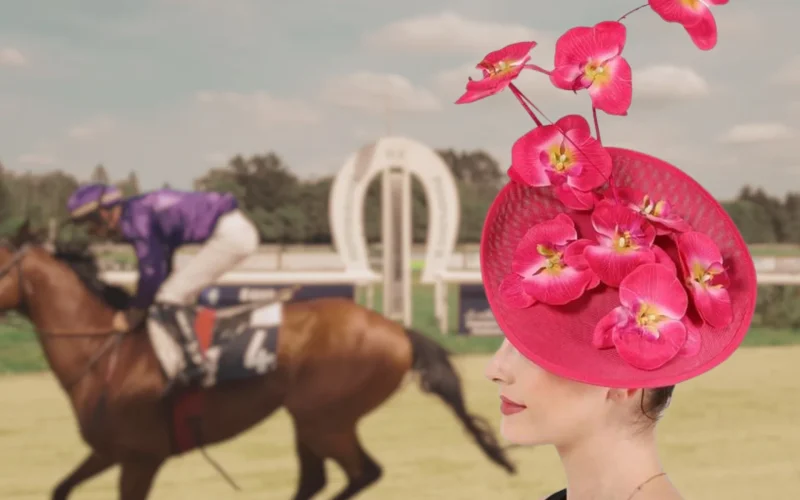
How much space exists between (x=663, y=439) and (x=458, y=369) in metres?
1.94

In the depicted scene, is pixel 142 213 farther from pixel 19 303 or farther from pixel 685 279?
→ pixel 685 279

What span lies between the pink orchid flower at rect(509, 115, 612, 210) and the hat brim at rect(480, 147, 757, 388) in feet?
0.16

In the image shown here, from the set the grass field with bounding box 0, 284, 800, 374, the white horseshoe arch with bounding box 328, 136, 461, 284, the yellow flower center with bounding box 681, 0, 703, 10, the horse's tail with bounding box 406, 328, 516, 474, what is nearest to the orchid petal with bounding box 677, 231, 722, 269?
the yellow flower center with bounding box 681, 0, 703, 10

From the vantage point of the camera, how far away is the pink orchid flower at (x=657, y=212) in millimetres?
774

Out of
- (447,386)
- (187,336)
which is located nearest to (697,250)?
(447,386)

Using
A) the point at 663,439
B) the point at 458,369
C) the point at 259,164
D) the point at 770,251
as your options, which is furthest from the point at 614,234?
the point at 770,251

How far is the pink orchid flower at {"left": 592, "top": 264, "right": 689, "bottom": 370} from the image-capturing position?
2.43 feet

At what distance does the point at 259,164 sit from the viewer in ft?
20.6

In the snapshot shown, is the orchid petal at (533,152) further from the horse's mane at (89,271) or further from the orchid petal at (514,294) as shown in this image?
the horse's mane at (89,271)

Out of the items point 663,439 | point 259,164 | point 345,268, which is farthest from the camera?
point 259,164

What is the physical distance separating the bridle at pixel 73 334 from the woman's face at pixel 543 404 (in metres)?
2.34

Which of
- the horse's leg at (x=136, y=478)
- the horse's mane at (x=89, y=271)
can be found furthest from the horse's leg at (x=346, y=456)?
the horse's mane at (x=89, y=271)

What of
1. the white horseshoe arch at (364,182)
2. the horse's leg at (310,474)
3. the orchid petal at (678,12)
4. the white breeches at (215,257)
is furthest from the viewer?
the white horseshoe arch at (364,182)

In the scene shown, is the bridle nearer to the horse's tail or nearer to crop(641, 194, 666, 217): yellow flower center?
the horse's tail
